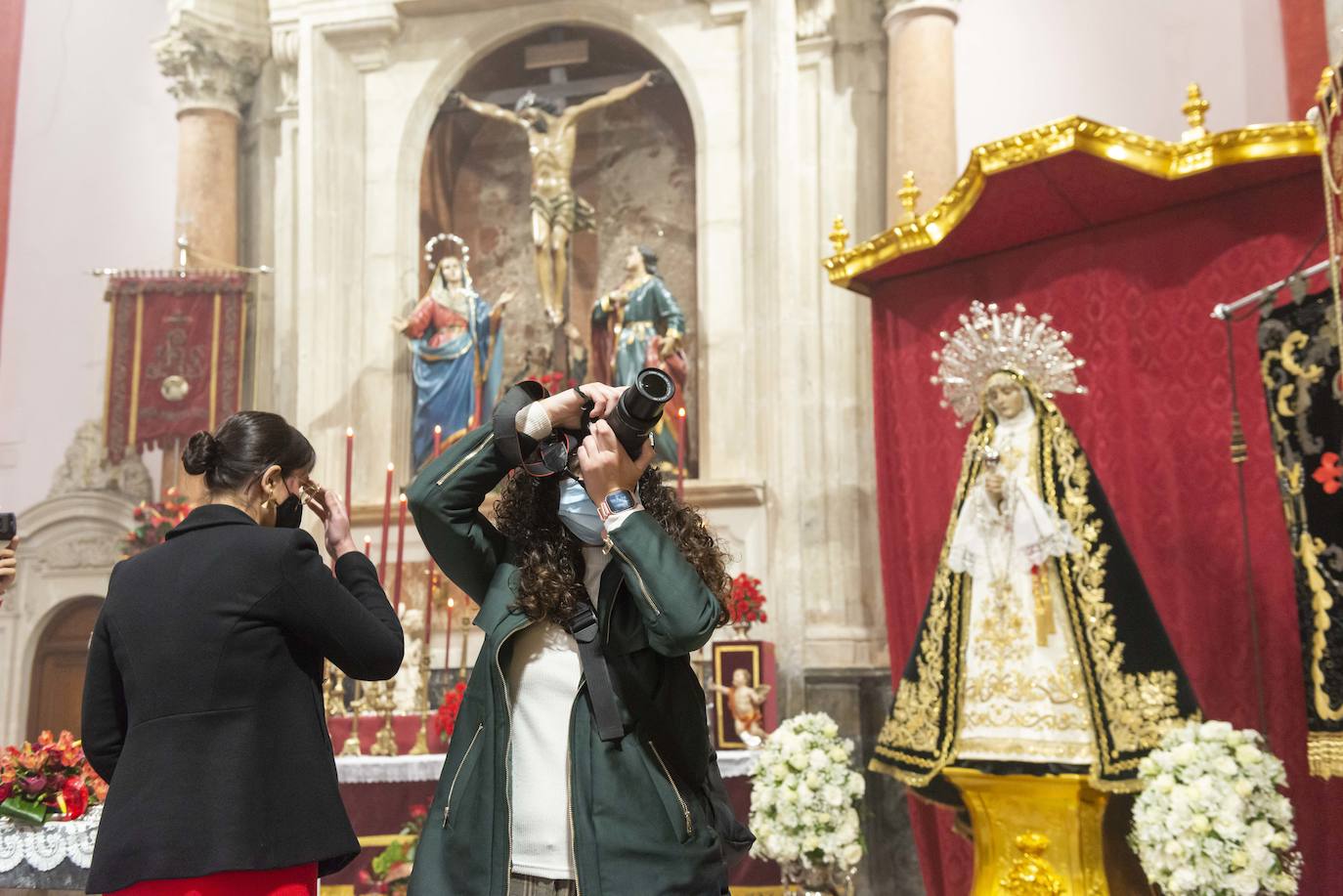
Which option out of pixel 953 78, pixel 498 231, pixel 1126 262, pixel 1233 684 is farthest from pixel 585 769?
pixel 498 231

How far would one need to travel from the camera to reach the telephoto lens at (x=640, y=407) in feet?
5.82

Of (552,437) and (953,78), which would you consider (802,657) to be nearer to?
(953,78)

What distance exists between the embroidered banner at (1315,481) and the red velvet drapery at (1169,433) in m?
1.12

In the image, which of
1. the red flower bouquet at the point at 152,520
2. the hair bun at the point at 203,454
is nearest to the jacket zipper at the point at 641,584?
the hair bun at the point at 203,454

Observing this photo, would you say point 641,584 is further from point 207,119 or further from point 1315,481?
point 207,119

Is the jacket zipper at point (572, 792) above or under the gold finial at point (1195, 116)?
under

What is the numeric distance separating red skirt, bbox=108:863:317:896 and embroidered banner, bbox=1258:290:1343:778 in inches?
111

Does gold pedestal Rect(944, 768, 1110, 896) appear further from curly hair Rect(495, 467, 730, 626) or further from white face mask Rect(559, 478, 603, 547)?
white face mask Rect(559, 478, 603, 547)

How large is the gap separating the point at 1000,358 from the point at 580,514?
318cm

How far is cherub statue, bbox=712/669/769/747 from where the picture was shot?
560 cm

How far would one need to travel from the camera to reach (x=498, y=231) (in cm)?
861

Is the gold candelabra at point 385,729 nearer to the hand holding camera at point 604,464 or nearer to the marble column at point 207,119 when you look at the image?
the hand holding camera at point 604,464

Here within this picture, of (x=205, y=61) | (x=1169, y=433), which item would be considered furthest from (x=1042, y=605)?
(x=205, y=61)

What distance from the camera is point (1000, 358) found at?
4.75 m
